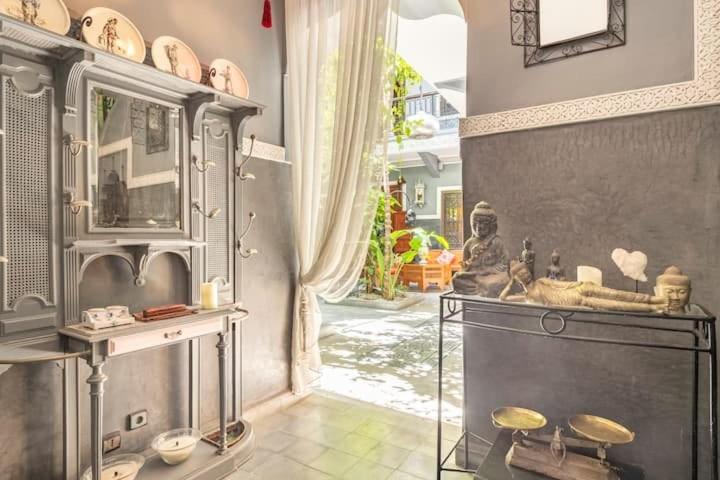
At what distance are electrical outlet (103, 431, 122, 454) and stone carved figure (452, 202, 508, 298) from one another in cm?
184

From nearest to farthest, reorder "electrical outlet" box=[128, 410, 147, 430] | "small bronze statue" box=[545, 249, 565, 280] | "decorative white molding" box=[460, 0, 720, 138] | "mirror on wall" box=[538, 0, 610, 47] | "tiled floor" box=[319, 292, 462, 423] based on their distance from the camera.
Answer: "decorative white molding" box=[460, 0, 720, 138], "small bronze statue" box=[545, 249, 565, 280], "mirror on wall" box=[538, 0, 610, 47], "electrical outlet" box=[128, 410, 147, 430], "tiled floor" box=[319, 292, 462, 423]

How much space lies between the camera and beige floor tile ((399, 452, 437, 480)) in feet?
Result: 6.61

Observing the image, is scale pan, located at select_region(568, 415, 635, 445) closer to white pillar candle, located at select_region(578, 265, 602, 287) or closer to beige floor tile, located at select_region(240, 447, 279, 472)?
white pillar candle, located at select_region(578, 265, 602, 287)

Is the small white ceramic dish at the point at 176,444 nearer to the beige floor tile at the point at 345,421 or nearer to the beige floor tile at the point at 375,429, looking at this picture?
the beige floor tile at the point at 345,421

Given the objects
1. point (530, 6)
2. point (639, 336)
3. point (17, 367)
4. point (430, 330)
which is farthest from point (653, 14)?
point (430, 330)

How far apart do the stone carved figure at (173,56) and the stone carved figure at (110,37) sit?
26 cm

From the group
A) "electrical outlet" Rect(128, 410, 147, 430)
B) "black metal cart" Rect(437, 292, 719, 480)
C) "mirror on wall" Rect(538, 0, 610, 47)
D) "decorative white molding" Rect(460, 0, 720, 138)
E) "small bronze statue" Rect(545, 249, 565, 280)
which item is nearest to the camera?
"black metal cart" Rect(437, 292, 719, 480)

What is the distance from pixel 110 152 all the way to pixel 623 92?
2.39 metres

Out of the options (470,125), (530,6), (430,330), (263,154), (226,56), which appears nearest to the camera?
(530,6)

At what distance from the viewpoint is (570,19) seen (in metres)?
1.78

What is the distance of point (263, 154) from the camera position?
8.84 feet

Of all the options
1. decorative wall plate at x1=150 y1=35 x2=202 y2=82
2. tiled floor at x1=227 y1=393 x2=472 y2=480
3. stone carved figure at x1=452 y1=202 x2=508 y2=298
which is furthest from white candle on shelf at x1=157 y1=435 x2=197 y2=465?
decorative wall plate at x1=150 y1=35 x2=202 y2=82

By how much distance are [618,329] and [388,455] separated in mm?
1384

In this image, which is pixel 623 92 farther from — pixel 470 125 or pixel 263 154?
pixel 263 154
